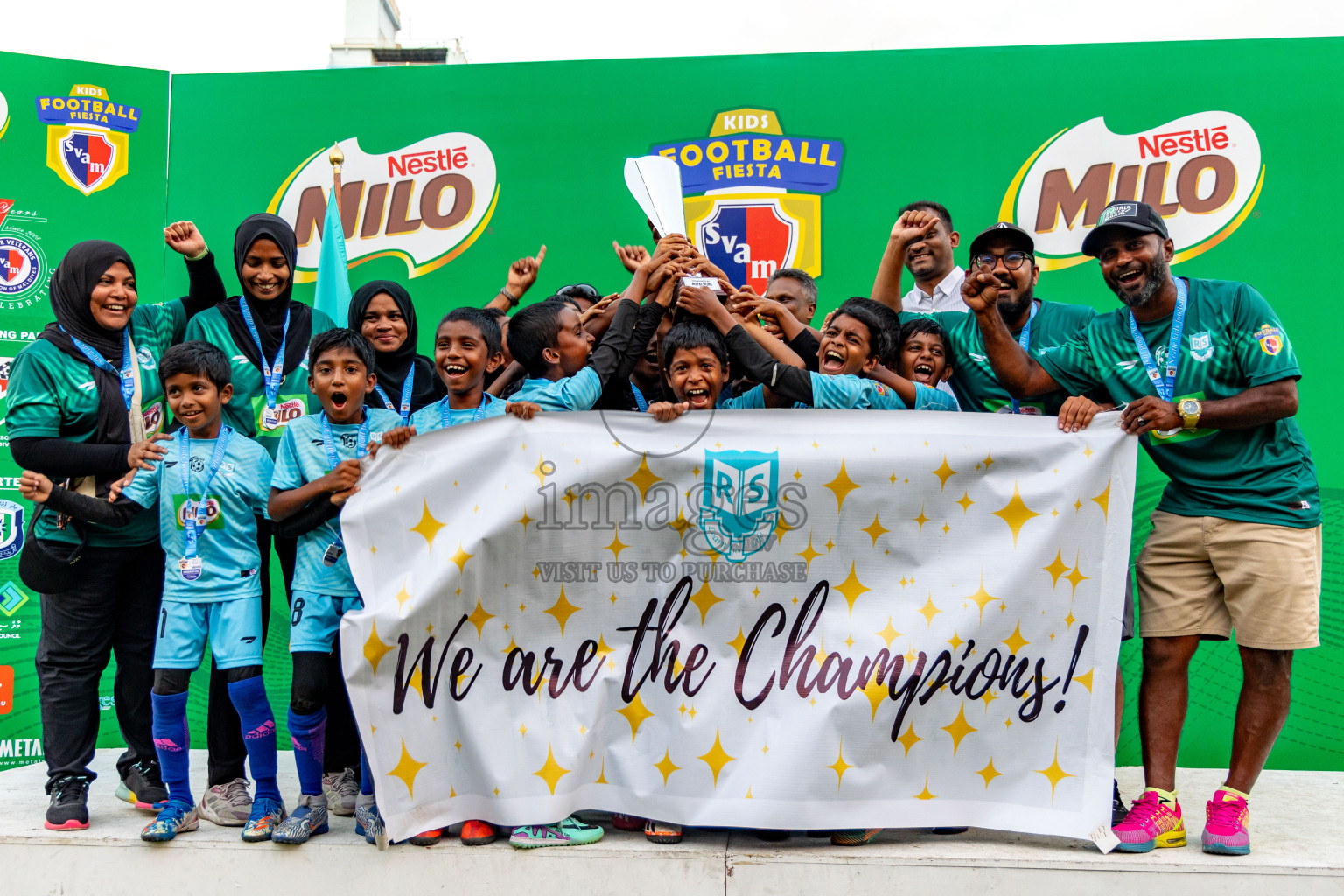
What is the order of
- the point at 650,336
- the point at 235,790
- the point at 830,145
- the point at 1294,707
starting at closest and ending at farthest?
the point at 235,790, the point at 650,336, the point at 1294,707, the point at 830,145

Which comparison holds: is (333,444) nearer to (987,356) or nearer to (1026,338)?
(987,356)

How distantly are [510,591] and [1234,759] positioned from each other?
7.40 ft

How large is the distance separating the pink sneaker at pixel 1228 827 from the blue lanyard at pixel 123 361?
3751mm

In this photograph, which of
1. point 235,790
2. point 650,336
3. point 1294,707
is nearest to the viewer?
point 235,790

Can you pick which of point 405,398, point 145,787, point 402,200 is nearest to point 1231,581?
point 405,398

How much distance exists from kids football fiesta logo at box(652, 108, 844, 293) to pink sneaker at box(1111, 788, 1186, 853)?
285 cm

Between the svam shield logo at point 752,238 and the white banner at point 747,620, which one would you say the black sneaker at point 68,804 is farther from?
the svam shield logo at point 752,238

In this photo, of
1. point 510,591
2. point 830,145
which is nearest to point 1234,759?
point 510,591

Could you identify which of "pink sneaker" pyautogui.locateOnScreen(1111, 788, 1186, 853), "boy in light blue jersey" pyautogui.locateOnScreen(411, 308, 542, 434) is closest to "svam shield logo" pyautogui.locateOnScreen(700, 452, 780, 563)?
"boy in light blue jersey" pyautogui.locateOnScreen(411, 308, 542, 434)

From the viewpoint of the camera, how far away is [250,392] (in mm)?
3691

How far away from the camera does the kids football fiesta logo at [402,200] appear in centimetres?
523

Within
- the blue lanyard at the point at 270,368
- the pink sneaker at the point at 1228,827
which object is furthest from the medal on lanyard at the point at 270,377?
the pink sneaker at the point at 1228,827

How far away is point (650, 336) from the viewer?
3.57m

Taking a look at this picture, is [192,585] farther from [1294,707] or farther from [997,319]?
[1294,707]
